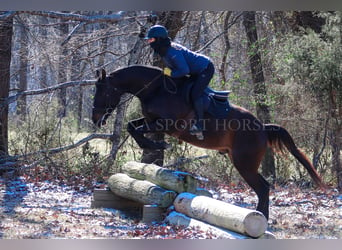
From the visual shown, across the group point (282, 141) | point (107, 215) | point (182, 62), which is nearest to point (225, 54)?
point (282, 141)

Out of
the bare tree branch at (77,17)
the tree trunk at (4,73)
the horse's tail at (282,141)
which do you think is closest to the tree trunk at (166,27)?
the bare tree branch at (77,17)

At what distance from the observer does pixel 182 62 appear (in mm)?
6496

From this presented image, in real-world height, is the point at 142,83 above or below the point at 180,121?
above

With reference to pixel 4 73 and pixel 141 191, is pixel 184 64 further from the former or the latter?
pixel 4 73

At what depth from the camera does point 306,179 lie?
1027 centimetres

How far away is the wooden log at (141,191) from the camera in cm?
667

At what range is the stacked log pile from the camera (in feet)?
17.8

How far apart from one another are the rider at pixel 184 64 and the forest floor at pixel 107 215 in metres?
1.59

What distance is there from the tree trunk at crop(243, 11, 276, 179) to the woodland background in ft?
0.08

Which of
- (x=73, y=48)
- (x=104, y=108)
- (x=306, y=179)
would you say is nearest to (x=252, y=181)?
(x=104, y=108)

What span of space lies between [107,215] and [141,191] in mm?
669

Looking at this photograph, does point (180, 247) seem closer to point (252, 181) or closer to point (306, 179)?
point (252, 181)

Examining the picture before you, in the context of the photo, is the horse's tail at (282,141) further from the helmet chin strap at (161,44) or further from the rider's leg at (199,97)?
the helmet chin strap at (161,44)

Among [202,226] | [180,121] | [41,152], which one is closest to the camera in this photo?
[202,226]
